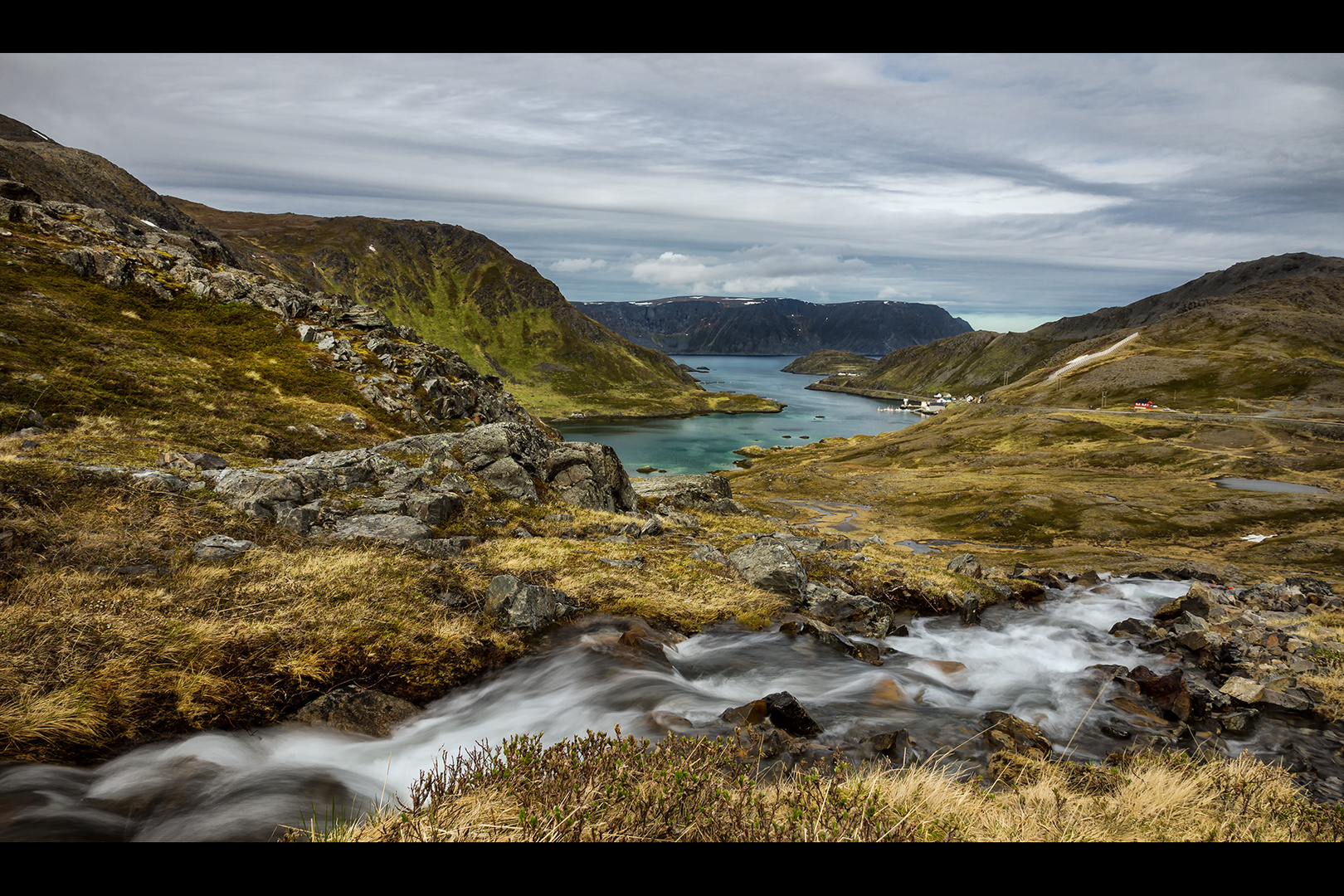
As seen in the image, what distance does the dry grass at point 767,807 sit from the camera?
186 inches

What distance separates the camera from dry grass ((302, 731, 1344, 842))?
4734 mm

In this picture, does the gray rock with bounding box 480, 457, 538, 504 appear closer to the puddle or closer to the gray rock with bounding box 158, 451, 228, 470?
the gray rock with bounding box 158, 451, 228, 470

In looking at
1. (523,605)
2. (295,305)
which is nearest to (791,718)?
(523,605)

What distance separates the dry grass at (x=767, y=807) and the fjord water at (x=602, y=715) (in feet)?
6.05

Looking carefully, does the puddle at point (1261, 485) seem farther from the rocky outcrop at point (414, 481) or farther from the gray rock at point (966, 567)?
the rocky outcrop at point (414, 481)

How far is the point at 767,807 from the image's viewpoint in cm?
554

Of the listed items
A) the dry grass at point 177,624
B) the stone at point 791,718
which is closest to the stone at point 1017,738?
the stone at point 791,718

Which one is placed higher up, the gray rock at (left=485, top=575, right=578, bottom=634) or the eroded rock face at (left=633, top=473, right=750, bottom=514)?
the gray rock at (left=485, top=575, right=578, bottom=634)

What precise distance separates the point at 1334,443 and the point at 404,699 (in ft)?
538

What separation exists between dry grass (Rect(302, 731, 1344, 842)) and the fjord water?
1844mm

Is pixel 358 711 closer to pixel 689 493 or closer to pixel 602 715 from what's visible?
pixel 602 715

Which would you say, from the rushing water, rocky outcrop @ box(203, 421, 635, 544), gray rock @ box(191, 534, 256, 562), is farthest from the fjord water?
rocky outcrop @ box(203, 421, 635, 544)
